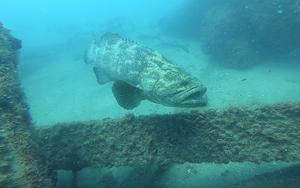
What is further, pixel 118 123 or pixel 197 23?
pixel 197 23

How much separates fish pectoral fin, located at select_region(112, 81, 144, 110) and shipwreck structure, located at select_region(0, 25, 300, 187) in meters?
0.91

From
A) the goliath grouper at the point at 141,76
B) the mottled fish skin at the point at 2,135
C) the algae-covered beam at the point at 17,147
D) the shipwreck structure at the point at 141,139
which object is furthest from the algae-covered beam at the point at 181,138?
the mottled fish skin at the point at 2,135

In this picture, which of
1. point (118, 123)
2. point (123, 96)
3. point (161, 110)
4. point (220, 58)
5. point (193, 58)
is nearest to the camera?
point (118, 123)

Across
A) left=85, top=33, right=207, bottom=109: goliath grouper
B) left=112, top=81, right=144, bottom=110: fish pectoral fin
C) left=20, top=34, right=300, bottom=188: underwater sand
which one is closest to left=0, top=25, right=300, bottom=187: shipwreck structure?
left=85, top=33, right=207, bottom=109: goliath grouper

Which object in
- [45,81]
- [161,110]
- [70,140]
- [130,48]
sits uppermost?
[130,48]

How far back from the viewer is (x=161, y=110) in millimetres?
9883

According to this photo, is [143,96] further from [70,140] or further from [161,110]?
[161,110]

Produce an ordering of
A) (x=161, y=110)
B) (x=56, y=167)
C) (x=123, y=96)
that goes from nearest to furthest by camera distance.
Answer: (x=56, y=167) → (x=123, y=96) → (x=161, y=110)

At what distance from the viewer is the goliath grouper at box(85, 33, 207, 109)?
5.15 metres

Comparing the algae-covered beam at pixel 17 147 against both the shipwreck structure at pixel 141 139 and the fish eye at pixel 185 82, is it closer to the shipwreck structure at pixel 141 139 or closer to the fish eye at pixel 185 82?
the shipwreck structure at pixel 141 139

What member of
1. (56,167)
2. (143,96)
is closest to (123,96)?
(143,96)

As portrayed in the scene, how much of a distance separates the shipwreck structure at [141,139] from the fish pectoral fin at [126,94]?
0.91 meters

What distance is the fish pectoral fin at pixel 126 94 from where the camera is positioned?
18.9ft

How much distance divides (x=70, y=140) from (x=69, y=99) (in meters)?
7.40
